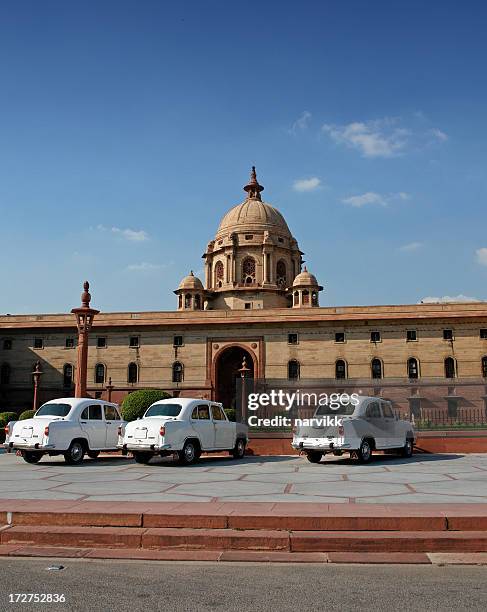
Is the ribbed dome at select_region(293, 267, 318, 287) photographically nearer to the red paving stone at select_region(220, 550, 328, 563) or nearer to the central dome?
the central dome

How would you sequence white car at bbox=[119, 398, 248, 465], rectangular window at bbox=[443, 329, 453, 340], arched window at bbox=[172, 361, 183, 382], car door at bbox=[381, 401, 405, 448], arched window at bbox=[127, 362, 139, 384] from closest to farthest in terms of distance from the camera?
white car at bbox=[119, 398, 248, 465] < car door at bbox=[381, 401, 405, 448] < rectangular window at bbox=[443, 329, 453, 340] < arched window at bbox=[172, 361, 183, 382] < arched window at bbox=[127, 362, 139, 384]

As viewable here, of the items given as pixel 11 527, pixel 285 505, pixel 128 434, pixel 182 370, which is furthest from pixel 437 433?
pixel 182 370

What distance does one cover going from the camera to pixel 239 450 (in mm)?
16500

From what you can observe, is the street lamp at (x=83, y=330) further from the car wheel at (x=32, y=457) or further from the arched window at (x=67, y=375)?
the arched window at (x=67, y=375)

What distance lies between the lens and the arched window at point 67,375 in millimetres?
47391

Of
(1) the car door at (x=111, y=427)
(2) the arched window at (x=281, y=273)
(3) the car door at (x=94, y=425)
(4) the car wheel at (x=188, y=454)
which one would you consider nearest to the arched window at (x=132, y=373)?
(2) the arched window at (x=281, y=273)

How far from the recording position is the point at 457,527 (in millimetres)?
6672

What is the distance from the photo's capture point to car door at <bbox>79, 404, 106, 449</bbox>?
15211 mm

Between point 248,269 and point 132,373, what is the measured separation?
18.2 m

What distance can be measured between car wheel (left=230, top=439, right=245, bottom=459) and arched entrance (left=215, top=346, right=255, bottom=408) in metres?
29.7

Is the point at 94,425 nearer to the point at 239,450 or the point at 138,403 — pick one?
the point at 239,450

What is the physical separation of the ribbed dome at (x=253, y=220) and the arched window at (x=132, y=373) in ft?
66.9

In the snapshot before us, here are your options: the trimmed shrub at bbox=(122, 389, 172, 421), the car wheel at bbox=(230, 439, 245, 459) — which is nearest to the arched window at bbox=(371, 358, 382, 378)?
the trimmed shrub at bbox=(122, 389, 172, 421)

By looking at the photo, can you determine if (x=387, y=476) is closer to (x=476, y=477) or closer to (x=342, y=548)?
(x=476, y=477)
